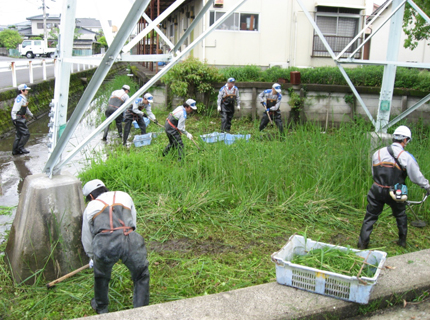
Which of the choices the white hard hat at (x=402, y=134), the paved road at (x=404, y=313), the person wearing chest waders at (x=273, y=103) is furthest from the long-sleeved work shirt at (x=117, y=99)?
the paved road at (x=404, y=313)

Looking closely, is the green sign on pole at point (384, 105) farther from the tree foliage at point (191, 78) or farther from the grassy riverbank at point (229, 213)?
the tree foliage at point (191, 78)

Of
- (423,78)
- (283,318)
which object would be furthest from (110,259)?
(423,78)

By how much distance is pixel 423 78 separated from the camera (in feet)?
39.6

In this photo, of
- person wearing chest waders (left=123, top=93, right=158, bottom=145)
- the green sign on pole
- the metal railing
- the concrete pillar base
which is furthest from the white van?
the concrete pillar base

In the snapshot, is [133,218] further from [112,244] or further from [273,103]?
[273,103]

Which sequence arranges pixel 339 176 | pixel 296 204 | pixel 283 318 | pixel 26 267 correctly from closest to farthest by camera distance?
pixel 283 318
pixel 26 267
pixel 296 204
pixel 339 176

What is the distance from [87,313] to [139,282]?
54 centimetres

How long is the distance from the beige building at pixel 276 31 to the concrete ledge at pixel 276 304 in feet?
44.1

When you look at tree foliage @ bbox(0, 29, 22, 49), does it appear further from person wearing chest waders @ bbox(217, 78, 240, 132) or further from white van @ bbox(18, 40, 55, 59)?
person wearing chest waders @ bbox(217, 78, 240, 132)

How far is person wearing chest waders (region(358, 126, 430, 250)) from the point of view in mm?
4734

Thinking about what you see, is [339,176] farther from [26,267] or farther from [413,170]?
[26,267]

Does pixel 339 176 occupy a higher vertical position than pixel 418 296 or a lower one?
higher

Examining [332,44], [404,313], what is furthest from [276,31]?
[404,313]

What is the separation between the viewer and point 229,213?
18.5 ft
